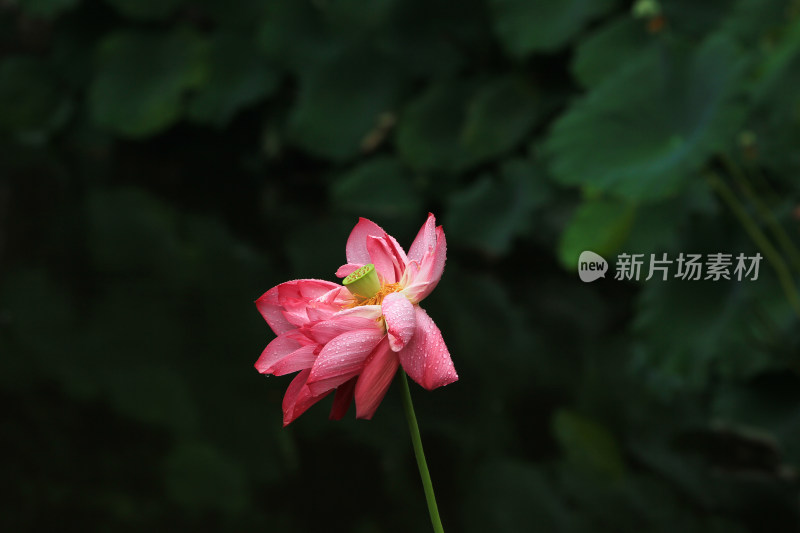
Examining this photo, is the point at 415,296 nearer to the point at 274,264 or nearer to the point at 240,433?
the point at 240,433

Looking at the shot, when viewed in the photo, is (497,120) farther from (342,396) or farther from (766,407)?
(342,396)

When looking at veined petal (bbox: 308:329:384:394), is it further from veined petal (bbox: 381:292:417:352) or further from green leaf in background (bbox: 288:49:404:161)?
green leaf in background (bbox: 288:49:404:161)

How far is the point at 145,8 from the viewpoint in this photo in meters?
4.72

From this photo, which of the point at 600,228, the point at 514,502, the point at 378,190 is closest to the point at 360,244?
the point at 514,502

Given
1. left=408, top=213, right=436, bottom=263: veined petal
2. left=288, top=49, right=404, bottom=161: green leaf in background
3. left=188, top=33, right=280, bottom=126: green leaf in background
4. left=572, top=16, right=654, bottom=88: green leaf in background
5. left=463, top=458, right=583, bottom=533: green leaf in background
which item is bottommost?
left=408, top=213, right=436, bottom=263: veined petal

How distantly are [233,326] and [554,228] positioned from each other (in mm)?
1315

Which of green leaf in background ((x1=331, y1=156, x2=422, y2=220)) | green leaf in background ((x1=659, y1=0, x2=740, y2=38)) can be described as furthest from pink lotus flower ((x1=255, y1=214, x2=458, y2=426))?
green leaf in background ((x1=331, y1=156, x2=422, y2=220))

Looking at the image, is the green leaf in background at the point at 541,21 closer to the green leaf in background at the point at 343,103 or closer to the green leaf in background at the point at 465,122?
the green leaf in background at the point at 465,122

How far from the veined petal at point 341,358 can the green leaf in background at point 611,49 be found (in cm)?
186

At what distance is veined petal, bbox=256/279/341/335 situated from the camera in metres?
0.27

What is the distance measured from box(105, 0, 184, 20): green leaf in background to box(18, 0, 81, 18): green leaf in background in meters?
0.26

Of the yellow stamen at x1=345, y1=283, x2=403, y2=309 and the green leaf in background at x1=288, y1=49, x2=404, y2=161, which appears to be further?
the green leaf in background at x1=288, y1=49, x2=404, y2=161

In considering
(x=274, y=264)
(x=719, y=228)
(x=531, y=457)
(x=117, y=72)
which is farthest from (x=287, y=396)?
(x=117, y=72)

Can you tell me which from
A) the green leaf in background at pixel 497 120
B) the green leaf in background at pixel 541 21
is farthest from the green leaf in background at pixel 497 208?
the green leaf in background at pixel 541 21
